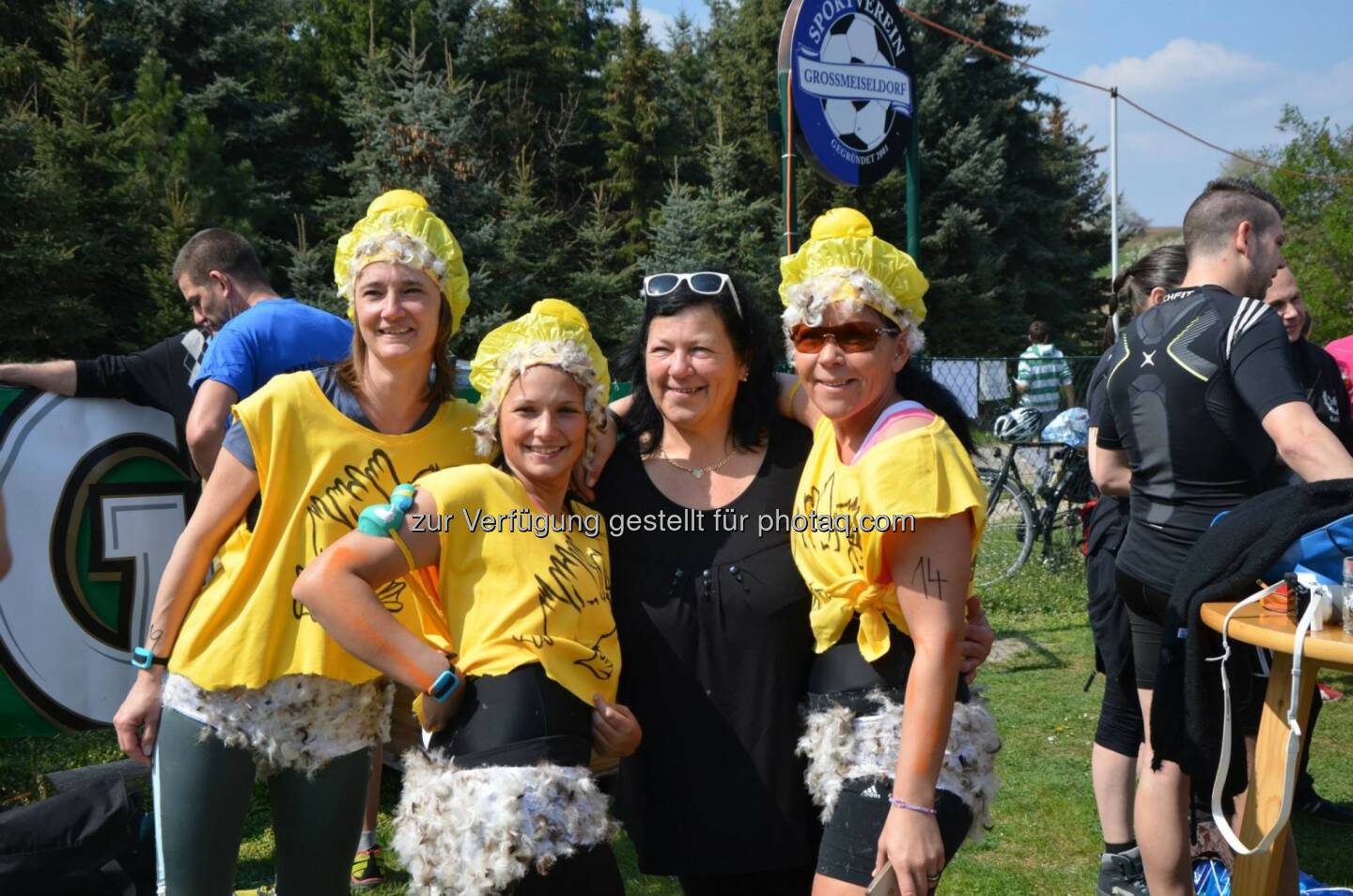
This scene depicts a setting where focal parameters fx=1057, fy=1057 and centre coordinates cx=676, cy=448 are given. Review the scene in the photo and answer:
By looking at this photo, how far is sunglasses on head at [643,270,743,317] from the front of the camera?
2.46 m

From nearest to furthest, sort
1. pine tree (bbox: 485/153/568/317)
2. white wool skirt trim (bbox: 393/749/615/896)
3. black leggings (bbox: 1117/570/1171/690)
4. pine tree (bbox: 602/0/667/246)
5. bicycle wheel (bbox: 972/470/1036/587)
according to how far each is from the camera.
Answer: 1. white wool skirt trim (bbox: 393/749/615/896)
2. black leggings (bbox: 1117/570/1171/690)
3. bicycle wheel (bbox: 972/470/1036/587)
4. pine tree (bbox: 485/153/568/317)
5. pine tree (bbox: 602/0/667/246)

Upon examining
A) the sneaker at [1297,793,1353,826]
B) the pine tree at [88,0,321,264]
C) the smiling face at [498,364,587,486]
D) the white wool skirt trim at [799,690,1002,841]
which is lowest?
the sneaker at [1297,793,1353,826]

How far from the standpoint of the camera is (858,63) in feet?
20.2

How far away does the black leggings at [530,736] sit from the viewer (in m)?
1.98

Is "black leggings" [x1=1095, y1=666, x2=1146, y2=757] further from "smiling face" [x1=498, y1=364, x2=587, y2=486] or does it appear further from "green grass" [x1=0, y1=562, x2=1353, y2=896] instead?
"smiling face" [x1=498, y1=364, x2=587, y2=486]

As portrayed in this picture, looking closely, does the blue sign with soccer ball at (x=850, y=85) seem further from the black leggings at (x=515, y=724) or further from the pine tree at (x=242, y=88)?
the pine tree at (x=242, y=88)

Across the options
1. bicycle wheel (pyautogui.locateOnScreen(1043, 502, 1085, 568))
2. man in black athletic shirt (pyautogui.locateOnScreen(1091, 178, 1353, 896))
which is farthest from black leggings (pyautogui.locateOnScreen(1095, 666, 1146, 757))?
bicycle wheel (pyautogui.locateOnScreen(1043, 502, 1085, 568))

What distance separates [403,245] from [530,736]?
1.20 metres

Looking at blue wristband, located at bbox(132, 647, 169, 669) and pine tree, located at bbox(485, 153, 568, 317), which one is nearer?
blue wristband, located at bbox(132, 647, 169, 669)

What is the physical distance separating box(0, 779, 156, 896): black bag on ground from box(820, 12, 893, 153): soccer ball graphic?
480 cm

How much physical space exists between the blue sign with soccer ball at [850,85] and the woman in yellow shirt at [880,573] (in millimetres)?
3804

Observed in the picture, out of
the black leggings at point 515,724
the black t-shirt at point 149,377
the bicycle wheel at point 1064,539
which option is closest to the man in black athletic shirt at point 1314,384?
the black leggings at point 515,724

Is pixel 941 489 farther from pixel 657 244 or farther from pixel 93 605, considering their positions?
pixel 657 244

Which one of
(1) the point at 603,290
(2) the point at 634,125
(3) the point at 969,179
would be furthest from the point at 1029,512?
(3) the point at 969,179
